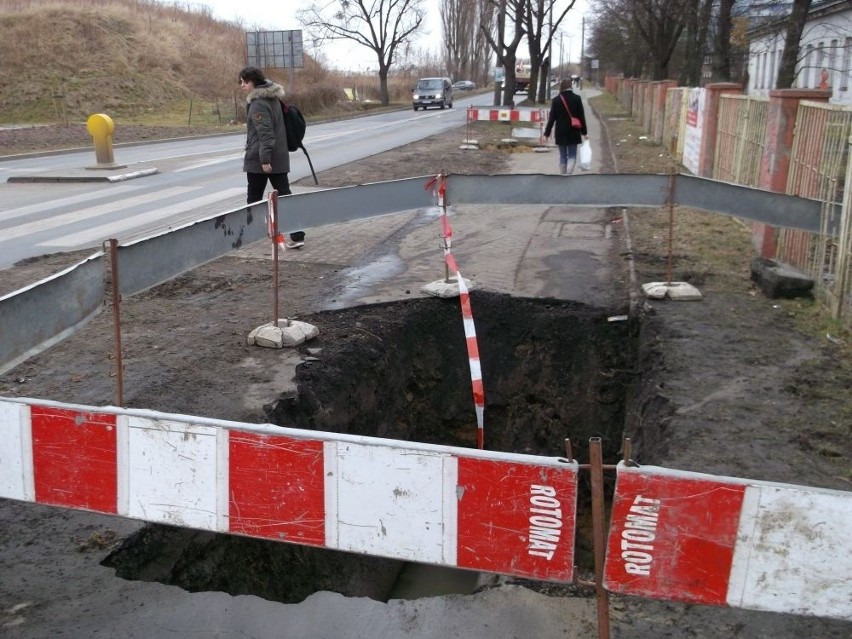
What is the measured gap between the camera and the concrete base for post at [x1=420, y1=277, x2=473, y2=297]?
769 cm

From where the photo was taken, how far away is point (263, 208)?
6.24 m

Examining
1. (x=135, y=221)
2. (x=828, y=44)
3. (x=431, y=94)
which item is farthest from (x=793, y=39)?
(x=431, y=94)

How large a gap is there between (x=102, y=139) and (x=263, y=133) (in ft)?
34.6

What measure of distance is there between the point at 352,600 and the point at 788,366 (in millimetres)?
3860

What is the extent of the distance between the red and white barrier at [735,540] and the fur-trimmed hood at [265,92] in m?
7.26

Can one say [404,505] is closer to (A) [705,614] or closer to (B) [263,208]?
(A) [705,614]

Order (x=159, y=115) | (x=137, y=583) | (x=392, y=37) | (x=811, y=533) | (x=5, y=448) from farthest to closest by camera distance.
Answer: (x=392, y=37) < (x=159, y=115) < (x=137, y=583) < (x=5, y=448) < (x=811, y=533)

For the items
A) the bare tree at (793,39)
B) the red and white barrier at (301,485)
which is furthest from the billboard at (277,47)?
the red and white barrier at (301,485)

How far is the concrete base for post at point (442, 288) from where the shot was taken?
7.69m

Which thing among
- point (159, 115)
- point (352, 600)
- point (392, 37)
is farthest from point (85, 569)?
point (392, 37)

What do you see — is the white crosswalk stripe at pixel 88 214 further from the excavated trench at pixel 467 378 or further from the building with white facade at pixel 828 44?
the building with white facade at pixel 828 44

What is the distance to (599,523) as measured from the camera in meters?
2.59

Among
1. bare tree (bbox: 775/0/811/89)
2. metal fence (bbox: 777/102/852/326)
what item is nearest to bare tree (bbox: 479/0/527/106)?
bare tree (bbox: 775/0/811/89)

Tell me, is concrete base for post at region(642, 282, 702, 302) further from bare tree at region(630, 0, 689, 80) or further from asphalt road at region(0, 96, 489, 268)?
bare tree at region(630, 0, 689, 80)
